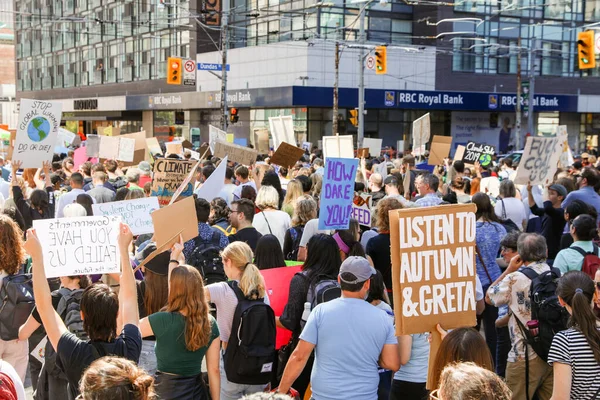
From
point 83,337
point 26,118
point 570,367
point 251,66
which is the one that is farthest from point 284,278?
point 251,66

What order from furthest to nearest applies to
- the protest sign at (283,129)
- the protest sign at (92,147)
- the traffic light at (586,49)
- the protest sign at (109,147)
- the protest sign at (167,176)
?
the traffic light at (586,49)
the protest sign at (92,147)
the protest sign at (109,147)
the protest sign at (283,129)
the protest sign at (167,176)

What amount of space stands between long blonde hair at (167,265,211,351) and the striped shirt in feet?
6.86

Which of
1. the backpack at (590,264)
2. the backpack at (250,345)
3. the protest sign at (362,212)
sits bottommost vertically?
the backpack at (250,345)

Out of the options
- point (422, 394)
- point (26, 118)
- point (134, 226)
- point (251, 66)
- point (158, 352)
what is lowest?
point (422, 394)

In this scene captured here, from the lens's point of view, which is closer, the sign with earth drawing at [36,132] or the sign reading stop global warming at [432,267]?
the sign reading stop global warming at [432,267]

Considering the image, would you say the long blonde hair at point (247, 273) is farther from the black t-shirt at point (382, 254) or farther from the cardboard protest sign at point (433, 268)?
the black t-shirt at point (382, 254)

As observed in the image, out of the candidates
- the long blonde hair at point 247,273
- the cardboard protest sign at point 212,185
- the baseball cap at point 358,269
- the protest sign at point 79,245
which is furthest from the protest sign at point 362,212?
the baseball cap at point 358,269

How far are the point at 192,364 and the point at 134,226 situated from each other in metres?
2.87

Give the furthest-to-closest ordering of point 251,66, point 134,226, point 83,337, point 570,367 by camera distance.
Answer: point 251,66, point 134,226, point 83,337, point 570,367

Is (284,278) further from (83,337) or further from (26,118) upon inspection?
(26,118)

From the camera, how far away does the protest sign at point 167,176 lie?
9586mm

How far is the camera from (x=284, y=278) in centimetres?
612

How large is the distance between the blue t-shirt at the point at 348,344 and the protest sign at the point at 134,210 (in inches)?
125

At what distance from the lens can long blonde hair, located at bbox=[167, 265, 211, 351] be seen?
15.3ft
